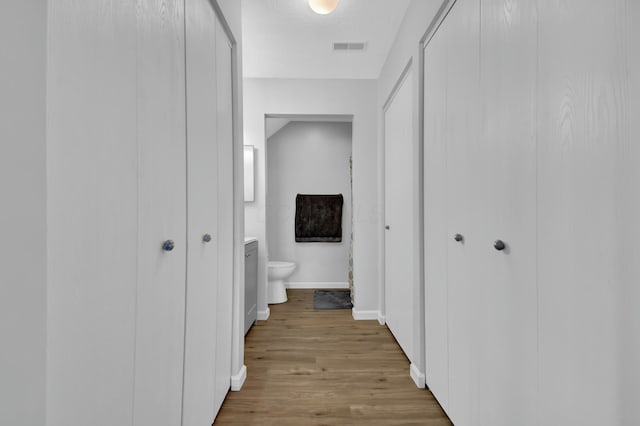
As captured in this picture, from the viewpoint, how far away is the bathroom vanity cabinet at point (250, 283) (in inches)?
110

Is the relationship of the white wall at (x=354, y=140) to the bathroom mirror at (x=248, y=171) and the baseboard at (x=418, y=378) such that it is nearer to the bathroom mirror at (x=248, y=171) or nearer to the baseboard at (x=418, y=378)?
the bathroom mirror at (x=248, y=171)

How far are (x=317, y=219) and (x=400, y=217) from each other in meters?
2.10

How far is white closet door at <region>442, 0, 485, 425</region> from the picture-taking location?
1312mm

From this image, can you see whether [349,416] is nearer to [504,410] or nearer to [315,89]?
[504,410]

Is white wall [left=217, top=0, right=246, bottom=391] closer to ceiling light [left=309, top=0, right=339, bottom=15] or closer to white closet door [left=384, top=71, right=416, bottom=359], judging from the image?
ceiling light [left=309, top=0, right=339, bottom=15]

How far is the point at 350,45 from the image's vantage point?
2.70m

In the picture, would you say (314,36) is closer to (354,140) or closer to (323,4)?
(323,4)

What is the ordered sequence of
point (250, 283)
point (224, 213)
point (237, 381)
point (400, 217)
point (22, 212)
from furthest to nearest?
point (250, 283) → point (400, 217) → point (237, 381) → point (224, 213) → point (22, 212)

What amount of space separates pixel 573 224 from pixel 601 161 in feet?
0.54

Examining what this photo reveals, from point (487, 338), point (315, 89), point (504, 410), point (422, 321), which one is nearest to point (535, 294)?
point (487, 338)

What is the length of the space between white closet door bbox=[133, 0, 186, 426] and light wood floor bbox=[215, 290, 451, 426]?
27.5 inches

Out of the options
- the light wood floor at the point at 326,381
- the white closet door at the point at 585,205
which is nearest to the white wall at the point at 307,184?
the light wood floor at the point at 326,381

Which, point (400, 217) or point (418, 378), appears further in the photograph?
point (400, 217)

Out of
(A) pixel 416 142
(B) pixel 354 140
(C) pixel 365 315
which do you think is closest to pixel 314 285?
(C) pixel 365 315
